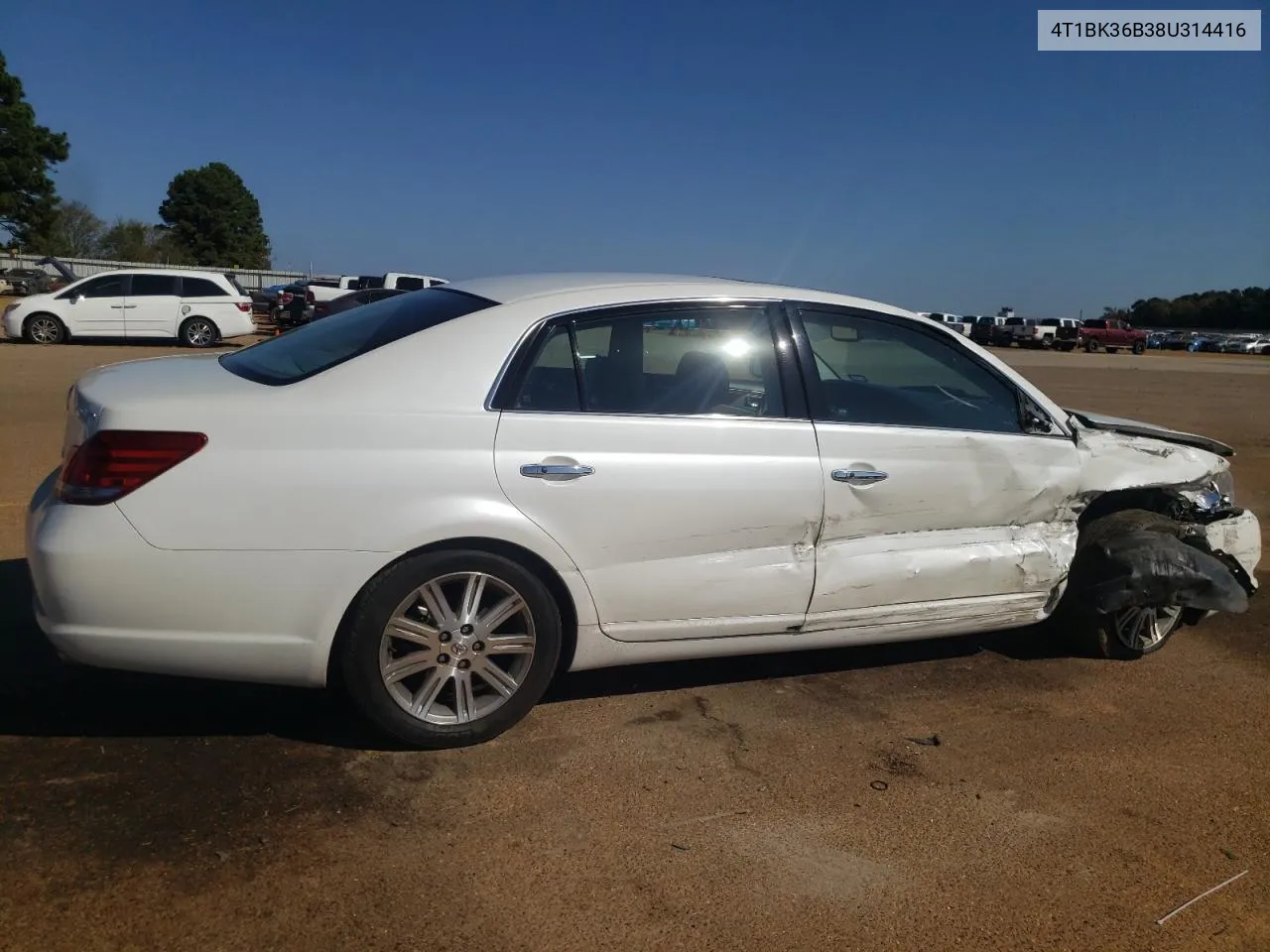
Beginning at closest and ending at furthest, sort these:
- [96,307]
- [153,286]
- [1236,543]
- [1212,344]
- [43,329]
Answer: [1236,543]
[43,329]
[96,307]
[153,286]
[1212,344]

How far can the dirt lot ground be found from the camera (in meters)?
2.62

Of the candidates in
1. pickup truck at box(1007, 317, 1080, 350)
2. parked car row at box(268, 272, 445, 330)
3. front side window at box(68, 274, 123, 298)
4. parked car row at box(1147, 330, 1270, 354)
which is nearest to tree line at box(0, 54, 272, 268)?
parked car row at box(268, 272, 445, 330)

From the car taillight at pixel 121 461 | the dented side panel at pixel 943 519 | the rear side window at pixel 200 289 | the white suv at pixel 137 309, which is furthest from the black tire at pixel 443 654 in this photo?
the rear side window at pixel 200 289

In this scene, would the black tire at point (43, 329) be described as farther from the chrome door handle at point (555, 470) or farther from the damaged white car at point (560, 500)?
the chrome door handle at point (555, 470)

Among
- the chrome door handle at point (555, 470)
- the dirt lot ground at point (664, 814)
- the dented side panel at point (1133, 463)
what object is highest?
the chrome door handle at point (555, 470)

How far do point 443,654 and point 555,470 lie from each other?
2.38 ft

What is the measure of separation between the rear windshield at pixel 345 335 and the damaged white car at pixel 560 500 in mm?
21

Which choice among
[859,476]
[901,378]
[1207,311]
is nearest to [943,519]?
[859,476]

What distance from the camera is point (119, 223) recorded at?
71000 mm

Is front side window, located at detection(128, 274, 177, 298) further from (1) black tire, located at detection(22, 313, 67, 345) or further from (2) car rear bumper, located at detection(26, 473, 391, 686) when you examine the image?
(2) car rear bumper, located at detection(26, 473, 391, 686)

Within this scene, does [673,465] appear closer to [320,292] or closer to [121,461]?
[121,461]

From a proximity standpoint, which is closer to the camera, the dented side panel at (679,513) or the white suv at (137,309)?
the dented side panel at (679,513)

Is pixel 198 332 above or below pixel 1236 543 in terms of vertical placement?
above

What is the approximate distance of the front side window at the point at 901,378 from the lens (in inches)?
159
